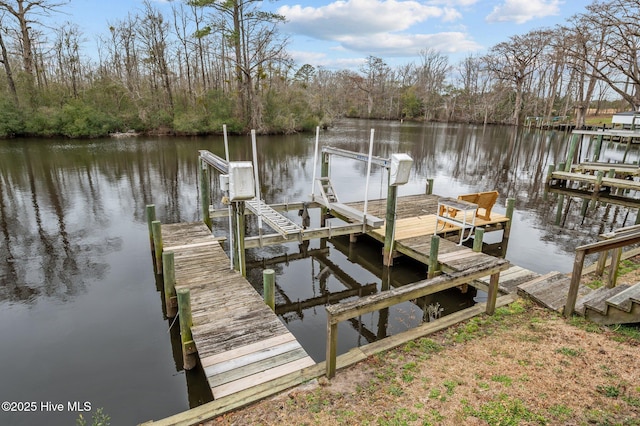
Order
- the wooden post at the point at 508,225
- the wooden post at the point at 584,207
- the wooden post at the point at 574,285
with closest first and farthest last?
the wooden post at the point at 574,285 < the wooden post at the point at 508,225 < the wooden post at the point at 584,207

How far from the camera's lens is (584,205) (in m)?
14.2

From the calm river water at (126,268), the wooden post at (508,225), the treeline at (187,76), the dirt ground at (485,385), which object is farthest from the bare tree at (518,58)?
the dirt ground at (485,385)

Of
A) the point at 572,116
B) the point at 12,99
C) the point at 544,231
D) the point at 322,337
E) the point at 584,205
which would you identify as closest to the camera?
the point at 322,337

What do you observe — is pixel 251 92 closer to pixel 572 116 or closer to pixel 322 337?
pixel 322 337

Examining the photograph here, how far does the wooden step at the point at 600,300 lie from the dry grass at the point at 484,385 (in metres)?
0.23

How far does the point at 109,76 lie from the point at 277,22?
16.8m

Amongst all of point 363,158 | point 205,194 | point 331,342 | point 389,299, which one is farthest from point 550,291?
point 205,194

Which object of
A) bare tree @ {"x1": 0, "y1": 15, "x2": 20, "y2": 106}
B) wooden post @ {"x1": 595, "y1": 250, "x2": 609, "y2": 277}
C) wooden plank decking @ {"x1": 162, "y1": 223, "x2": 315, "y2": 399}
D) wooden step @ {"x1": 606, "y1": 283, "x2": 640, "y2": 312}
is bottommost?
wooden plank decking @ {"x1": 162, "y1": 223, "x2": 315, "y2": 399}

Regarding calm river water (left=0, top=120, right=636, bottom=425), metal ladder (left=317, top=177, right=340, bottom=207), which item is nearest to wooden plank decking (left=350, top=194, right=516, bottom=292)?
calm river water (left=0, top=120, right=636, bottom=425)

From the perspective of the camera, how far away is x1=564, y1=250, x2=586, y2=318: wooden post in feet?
14.5

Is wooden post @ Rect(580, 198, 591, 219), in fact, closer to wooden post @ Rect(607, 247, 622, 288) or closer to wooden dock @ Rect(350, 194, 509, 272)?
wooden dock @ Rect(350, 194, 509, 272)

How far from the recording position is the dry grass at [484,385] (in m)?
3.20

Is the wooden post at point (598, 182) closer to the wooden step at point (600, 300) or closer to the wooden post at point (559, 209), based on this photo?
the wooden post at point (559, 209)

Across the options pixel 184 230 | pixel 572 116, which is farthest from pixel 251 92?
pixel 572 116
